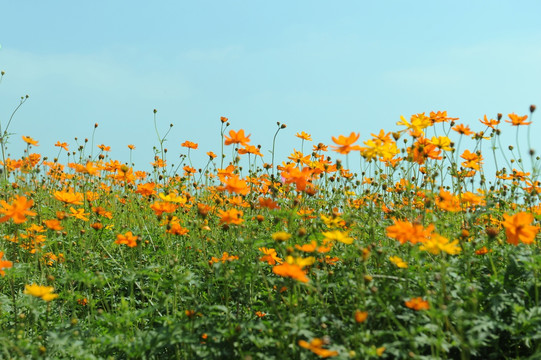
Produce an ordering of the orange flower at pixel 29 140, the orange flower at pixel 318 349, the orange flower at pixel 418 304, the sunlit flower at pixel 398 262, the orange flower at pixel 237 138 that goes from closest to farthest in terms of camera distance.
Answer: the orange flower at pixel 318 349, the orange flower at pixel 418 304, the sunlit flower at pixel 398 262, the orange flower at pixel 237 138, the orange flower at pixel 29 140

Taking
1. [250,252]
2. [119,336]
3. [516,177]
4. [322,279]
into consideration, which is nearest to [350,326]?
[322,279]

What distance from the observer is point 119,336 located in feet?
6.17

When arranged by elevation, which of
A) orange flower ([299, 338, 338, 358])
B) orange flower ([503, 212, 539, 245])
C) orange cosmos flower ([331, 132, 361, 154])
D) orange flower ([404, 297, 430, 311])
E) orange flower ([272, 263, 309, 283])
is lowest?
orange flower ([299, 338, 338, 358])

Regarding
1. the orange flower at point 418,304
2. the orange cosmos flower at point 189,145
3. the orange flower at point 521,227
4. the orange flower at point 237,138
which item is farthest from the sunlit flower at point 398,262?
the orange cosmos flower at point 189,145

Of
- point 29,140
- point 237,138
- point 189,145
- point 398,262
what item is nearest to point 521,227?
point 398,262

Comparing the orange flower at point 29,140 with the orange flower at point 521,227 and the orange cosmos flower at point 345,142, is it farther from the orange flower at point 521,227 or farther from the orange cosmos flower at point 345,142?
the orange flower at point 521,227

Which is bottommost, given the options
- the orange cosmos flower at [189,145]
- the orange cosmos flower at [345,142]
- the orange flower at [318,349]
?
the orange flower at [318,349]

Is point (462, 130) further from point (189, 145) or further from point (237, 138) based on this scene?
point (189, 145)

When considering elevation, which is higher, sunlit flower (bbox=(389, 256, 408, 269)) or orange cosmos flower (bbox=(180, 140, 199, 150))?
orange cosmos flower (bbox=(180, 140, 199, 150))

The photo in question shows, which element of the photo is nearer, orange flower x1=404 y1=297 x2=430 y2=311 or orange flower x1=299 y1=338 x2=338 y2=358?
orange flower x1=299 y1=338 x2=338 y2=358

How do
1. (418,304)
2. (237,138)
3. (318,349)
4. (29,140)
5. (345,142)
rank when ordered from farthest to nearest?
(29,140) → (237,138) → (345,142) → (418,304) → (318,349)

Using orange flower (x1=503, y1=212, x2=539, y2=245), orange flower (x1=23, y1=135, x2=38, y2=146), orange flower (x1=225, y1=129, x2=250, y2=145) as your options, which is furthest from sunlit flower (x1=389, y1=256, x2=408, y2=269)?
orange flower (x1=23, y1=135, x2=38, y2=146)

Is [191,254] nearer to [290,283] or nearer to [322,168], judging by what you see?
[322,168]

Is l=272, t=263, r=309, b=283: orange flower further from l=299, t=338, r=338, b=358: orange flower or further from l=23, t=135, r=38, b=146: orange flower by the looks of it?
l=23, t=135, r=38, b=146: orange flower
